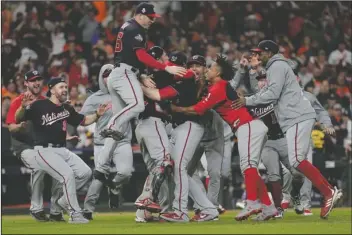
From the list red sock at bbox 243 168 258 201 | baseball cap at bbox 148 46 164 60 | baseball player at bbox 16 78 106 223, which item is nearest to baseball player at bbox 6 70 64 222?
baseball player at bbox 16 78 106 223

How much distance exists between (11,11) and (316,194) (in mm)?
8943

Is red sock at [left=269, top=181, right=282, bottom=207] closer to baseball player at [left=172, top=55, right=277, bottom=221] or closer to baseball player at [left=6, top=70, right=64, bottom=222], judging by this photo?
baseball player at [left=172, top=55, right=277, bottom=221]

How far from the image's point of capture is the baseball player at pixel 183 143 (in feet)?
46.0

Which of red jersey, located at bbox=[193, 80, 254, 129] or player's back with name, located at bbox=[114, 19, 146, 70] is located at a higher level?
player's back with name, located at bbox=[114, 19, 146, 70]

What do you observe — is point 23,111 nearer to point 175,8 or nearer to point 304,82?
point 304,82

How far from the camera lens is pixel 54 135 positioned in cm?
1491

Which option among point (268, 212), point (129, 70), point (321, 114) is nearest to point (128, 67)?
point (129, 70)

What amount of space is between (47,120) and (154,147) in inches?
66.5

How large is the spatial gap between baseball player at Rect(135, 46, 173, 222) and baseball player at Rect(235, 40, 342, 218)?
103 centimetres

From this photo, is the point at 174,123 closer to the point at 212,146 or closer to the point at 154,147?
the point at 154,147

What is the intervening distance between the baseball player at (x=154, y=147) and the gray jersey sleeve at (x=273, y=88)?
3.78 ft

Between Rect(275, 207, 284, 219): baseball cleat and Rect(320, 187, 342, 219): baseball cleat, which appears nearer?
Rect(320, 187, 342, 219): baseball cleat

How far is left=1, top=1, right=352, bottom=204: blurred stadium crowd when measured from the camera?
23.9 meters

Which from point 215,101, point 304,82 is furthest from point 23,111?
point 304,82
